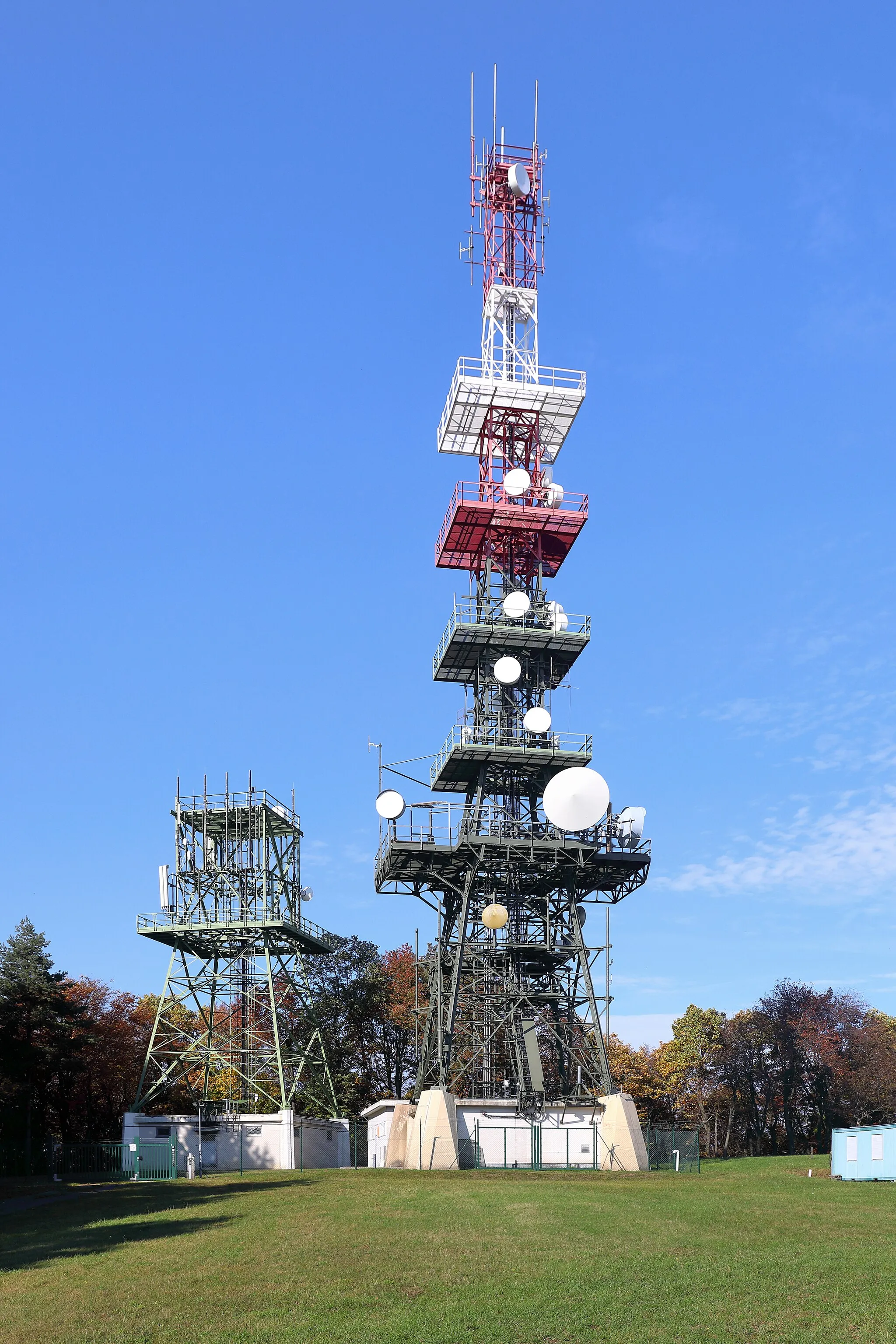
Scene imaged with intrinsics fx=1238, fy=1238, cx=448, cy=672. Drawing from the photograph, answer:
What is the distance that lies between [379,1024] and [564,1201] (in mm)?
50151

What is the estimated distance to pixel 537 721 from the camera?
5428cm

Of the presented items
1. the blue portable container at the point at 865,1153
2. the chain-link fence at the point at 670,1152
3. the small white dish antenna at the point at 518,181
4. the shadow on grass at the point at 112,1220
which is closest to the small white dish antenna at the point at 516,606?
the chain-link fence at the point at 670,1152

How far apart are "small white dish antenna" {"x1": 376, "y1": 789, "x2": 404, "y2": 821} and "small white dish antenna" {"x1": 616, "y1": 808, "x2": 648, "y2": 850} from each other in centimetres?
976

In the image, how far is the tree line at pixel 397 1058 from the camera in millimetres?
62094

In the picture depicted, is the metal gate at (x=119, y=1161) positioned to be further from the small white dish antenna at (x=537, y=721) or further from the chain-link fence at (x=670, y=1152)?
the small white dish antenna at (x=537, y=721)

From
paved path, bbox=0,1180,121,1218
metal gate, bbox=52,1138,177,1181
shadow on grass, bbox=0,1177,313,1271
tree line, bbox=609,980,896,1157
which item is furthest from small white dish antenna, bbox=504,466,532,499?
tree line, bbox=609,980,896,1157

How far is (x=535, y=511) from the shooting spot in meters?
59.1

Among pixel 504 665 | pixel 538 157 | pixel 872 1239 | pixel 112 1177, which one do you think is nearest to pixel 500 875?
pixel 504 665

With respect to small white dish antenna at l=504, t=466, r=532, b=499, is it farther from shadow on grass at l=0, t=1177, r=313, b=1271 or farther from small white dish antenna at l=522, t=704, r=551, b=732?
shadow on grass at l=0, t=1177, r=313, b=1271

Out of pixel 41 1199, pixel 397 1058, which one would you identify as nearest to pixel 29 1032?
pixel 41 1199

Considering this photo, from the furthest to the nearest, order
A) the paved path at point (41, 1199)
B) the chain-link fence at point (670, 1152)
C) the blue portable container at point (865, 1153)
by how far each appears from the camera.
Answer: the chain-link fence at point (670, 1152) → the blue portable container at point (865, 1153) → the paved path at point (41, 1199)

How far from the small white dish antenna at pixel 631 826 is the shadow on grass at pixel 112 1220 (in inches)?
809

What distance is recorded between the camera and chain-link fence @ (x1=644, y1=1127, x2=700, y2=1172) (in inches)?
2071

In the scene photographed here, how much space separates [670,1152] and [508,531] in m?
28.9
